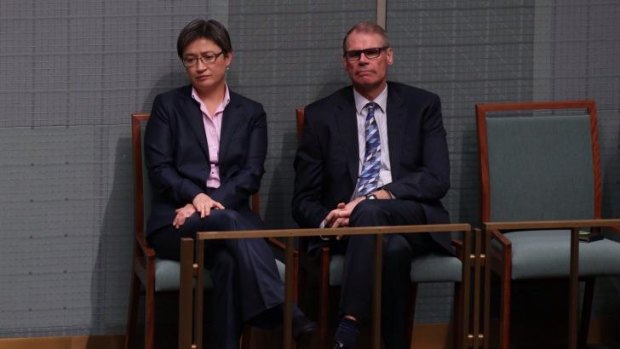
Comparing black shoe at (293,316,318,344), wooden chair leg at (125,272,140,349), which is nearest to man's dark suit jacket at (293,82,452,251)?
black shoe at (293,316,318,344)

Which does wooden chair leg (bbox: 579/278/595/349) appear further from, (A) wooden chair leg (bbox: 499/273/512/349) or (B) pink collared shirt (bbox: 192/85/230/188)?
(B) pink collared shirt (bbox: 192/85/230/188)

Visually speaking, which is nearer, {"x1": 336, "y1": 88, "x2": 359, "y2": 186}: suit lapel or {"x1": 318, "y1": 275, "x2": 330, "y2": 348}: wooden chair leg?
{"x1": 318, "y1": 275, "x2": 330, "y2": 348}: wooden chair leg

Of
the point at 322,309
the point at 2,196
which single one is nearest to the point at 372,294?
the point at 322,309

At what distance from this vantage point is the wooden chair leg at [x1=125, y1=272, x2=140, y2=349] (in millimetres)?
5648

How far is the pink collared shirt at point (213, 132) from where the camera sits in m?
5.59

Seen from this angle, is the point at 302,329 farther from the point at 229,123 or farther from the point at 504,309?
the point at 229,123

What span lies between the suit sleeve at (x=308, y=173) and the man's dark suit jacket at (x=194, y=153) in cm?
16

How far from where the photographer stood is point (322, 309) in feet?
17.7

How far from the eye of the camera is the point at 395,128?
5676 mm

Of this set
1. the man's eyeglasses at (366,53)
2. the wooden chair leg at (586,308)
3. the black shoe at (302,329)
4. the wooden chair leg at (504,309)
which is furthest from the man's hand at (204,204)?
the wooden chair leg at (586,308)

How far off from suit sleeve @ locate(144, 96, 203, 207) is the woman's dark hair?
243 mm

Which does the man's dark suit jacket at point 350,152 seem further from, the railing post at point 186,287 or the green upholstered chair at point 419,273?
the railing post at point 186,287

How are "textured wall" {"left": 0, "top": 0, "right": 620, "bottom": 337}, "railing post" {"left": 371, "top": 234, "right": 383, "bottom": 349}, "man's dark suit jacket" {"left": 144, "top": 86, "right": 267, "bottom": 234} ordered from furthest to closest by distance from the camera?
"textured wall" {"left": 0, "top": 0, "right": 620, "bottom": 337} → "man's dark suit jacket" {"left": 144, "top": 86, "right": 267, "bottom": 234} → "railing post" {"left": 371, "top": 234, "right": 383, "bottom": 349}

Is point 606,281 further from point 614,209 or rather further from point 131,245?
point 131,245
